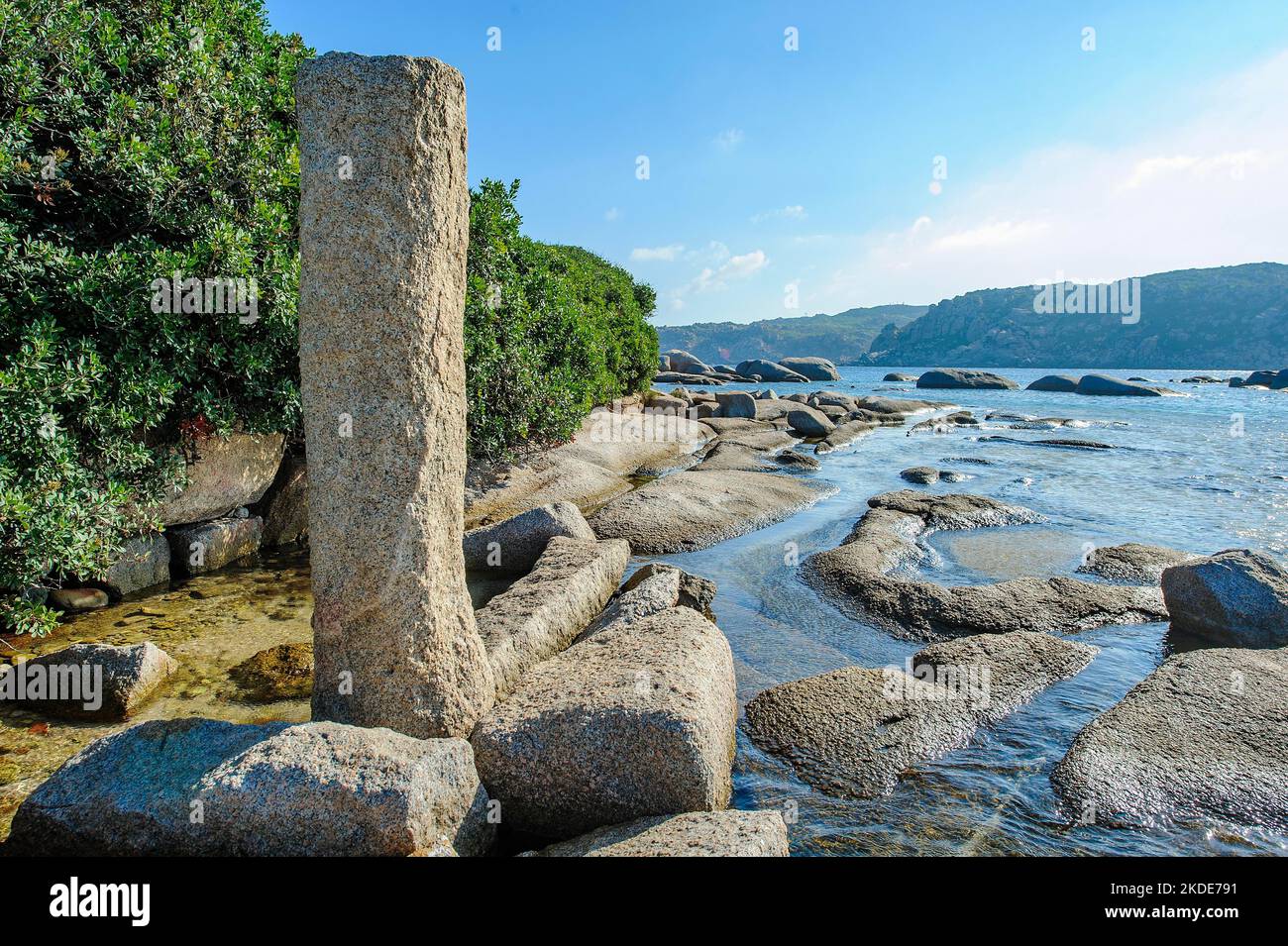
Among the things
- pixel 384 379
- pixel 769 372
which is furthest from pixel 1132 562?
pixel 769 372

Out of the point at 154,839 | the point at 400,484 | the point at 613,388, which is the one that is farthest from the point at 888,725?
the point at 613,388

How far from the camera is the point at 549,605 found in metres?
5.94

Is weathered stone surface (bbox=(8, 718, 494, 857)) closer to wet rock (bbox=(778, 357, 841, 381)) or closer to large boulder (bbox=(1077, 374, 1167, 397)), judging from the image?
large boulder (bbox=(1077, 374, 1167, 397))

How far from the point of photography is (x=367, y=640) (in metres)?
4.11

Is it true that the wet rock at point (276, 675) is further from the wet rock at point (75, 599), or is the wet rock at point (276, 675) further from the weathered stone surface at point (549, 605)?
the wet rock at point (75, 599)

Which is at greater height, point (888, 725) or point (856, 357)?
point (856, 357)

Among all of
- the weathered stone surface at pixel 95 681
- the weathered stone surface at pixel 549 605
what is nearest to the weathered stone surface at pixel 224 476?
the weathered stone surface at pixel 95 681

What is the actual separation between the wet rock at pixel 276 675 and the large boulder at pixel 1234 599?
8.00m

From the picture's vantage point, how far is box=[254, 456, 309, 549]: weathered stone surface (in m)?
9.18

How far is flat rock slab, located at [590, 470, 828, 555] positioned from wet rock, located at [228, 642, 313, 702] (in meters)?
5.08

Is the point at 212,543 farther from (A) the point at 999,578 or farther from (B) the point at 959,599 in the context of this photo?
(A) the point at 999,578

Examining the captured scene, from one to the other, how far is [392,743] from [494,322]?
30.9 ft
